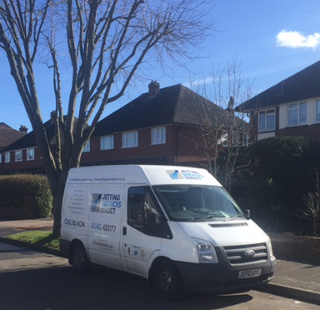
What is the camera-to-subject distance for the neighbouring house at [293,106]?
23859 mm

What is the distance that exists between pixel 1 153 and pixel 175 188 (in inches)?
1984

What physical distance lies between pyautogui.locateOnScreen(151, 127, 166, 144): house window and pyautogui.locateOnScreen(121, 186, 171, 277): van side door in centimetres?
2303

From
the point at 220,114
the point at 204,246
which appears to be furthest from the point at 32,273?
the point at 220,114

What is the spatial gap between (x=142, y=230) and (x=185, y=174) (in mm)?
1391

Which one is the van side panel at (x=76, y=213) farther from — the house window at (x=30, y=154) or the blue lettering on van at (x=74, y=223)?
the house window at (x=30, y=154)

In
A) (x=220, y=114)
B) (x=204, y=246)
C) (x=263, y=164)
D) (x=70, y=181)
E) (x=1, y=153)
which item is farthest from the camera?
(x=1, y=153)

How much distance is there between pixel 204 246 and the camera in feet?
20.5

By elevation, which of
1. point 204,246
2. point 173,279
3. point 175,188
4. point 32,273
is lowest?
point 32,273

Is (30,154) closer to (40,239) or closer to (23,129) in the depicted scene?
(23,129)

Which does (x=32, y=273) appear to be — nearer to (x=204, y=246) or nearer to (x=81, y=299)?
(x=81, y=299)

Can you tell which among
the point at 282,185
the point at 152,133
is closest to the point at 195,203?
the point at 282,185

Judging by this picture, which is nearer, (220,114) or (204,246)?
(204,246)

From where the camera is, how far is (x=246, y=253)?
642 cm

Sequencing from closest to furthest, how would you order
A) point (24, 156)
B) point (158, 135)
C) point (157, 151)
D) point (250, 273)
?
point (250, 273), point (157, 151), point (158, 135), point (24, 156)
